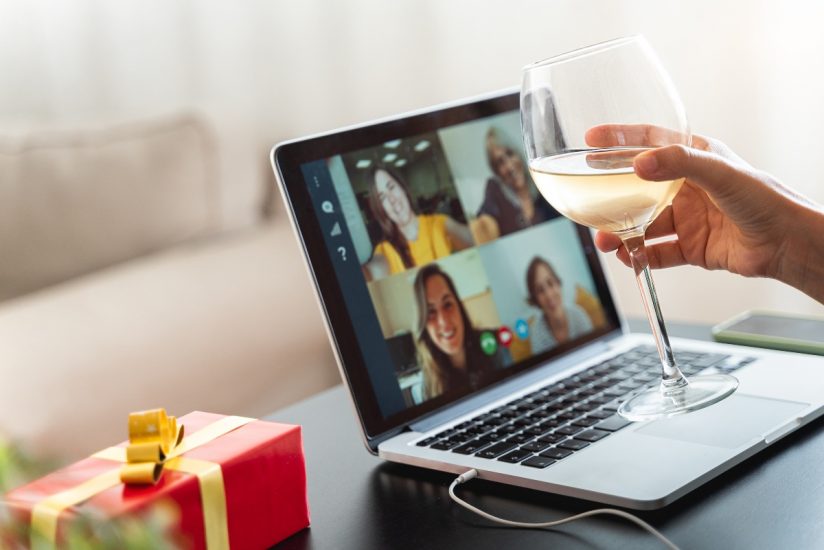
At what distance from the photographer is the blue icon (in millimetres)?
1019

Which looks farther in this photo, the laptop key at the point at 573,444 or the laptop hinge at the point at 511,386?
the laptop hinge at the point at 511,386

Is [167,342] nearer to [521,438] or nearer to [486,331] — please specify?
[486,331]

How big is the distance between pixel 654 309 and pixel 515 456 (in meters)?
0.16

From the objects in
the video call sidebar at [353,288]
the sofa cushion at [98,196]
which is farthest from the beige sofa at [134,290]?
the video call sidebar at [353,288]

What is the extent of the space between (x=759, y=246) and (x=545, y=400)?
0.77ft

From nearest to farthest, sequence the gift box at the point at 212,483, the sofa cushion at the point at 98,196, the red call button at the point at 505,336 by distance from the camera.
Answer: the gift box at the point at 212,483 < the red call button at the point at 505,336 < the sofa cushion at the point at 98,196

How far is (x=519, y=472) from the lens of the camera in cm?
72

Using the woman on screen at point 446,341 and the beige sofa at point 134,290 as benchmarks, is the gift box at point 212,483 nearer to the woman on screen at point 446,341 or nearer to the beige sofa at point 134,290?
the woman on screen at point 446,341

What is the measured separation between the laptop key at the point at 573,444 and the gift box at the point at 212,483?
8.2 inches

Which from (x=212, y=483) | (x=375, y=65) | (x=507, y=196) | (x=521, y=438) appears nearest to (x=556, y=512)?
(x=521, y=438)

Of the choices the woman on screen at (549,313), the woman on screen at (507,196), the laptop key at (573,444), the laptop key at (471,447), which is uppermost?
the woman on screen at (507,196)

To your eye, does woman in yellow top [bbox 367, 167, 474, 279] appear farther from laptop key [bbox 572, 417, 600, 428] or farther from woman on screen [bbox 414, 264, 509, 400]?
laptop key [bbox 572, 417, 600, 428]

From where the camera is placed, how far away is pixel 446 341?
3.13 feet

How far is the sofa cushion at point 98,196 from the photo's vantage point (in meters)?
1.72
